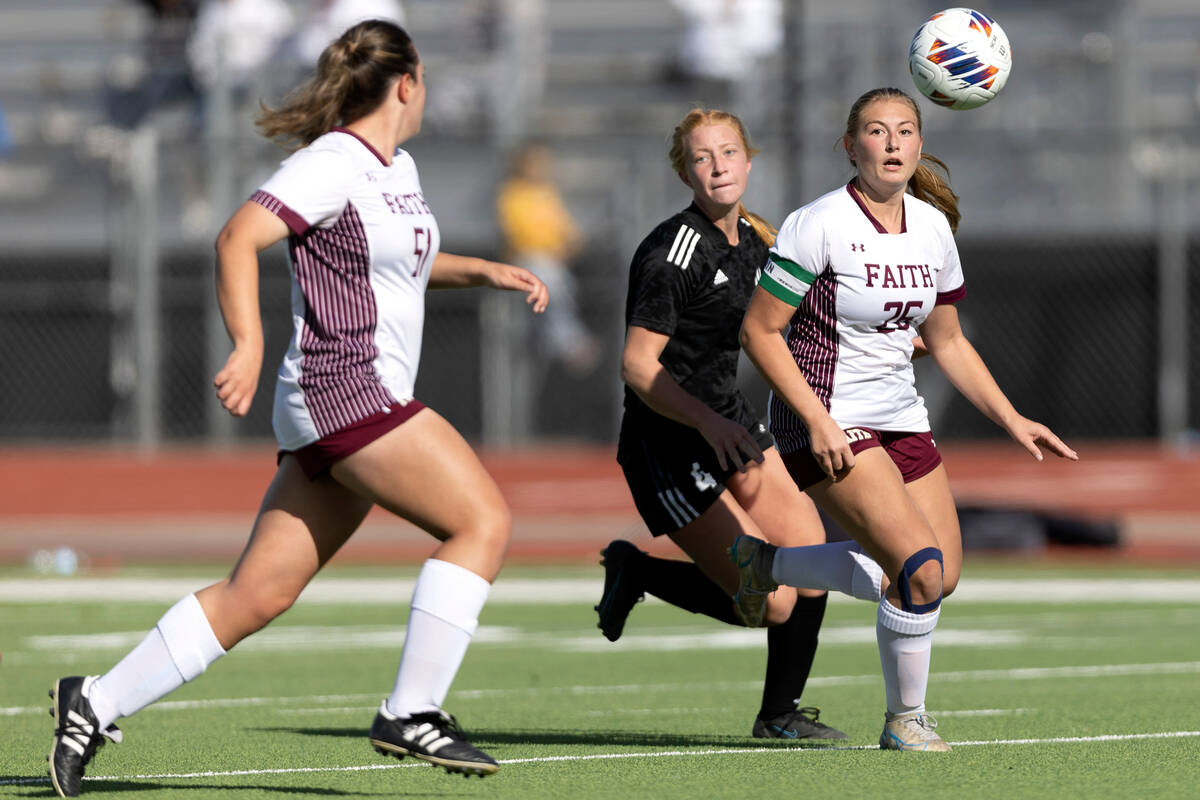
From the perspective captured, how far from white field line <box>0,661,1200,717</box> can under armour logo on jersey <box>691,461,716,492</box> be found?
2.24m

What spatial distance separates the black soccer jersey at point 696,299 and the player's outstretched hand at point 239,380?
6.64 ft

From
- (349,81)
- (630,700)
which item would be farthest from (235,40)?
(349,81)

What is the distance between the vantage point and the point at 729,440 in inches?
265

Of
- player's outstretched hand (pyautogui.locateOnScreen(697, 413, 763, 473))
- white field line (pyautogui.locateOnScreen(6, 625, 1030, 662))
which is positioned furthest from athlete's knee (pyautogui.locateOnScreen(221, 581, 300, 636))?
white field line (pyautogui.locateOnScreen(6, 625, 1030, 662))

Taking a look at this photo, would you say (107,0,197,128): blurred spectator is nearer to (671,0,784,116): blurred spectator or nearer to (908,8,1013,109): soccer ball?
(671,0,784,116): blurred spectator

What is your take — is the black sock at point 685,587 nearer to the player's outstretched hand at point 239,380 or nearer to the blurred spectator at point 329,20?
the player's outstretched hand at point 239,380

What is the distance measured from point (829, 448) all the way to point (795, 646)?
4.71 feet

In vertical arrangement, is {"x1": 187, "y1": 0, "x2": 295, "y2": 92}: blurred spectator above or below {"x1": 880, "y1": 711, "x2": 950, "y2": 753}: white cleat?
above

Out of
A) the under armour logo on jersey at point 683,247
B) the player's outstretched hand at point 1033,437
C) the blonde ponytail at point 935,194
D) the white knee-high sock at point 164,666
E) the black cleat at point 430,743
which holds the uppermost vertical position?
the blonde ponytail at point 935,194

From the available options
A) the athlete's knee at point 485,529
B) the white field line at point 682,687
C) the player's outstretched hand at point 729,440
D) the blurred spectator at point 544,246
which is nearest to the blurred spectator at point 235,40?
the blurred spectator at point 544,246

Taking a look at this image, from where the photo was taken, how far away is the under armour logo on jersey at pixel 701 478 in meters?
7.20

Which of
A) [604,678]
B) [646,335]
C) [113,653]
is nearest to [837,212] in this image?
[646,335]

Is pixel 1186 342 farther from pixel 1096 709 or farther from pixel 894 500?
pixel 894 500

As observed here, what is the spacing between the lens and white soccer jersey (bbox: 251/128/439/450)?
18.3 feet
